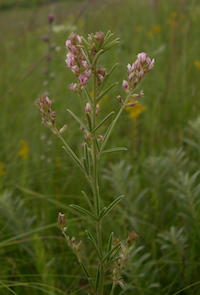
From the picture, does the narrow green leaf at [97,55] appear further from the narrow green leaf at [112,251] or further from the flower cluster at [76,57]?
the narrow green leaf at [112,251]

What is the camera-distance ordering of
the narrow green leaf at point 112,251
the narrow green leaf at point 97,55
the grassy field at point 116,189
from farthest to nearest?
the grassy field at point 116,189 < the narrow green leaf at point 112,251 < the narrow green leaf at point 97,55

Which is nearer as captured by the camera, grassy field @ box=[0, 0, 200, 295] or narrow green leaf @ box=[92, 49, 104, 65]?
narrow green leaf @ box=[92, 49, 104, 65]

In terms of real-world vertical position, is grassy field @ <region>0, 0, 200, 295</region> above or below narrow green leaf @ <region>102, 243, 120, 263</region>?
below

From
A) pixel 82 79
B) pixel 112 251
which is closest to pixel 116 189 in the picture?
pixel 112 251

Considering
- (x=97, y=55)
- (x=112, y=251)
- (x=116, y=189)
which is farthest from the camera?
(x=116, y=189)

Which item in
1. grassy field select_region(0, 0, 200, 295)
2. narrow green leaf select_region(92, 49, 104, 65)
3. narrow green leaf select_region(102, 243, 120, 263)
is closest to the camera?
narrow green leaf select_region(92, 49, 104, 65)

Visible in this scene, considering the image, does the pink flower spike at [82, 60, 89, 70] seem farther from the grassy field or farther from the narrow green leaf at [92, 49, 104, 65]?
the grassy field

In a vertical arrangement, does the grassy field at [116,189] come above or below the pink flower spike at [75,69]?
below

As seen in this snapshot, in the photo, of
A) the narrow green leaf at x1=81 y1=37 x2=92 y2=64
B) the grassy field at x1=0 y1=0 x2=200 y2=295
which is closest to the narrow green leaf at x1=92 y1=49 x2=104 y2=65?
the narrow green leaf at x1=81 y1=37 x2=92 y2=64

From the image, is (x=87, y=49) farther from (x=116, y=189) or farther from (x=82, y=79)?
(x=116, y=189)

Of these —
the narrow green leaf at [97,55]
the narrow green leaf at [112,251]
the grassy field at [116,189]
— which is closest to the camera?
the narrow green leaf at [97,55]

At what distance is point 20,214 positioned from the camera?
1.51 meters

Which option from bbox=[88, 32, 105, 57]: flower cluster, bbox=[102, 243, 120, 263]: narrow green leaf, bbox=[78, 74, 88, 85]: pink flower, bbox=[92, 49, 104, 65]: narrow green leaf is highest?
bbox=[88, 32, 105, 57]: flower cluster

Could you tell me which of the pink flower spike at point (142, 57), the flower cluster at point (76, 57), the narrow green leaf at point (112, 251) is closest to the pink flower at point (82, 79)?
the flower cluster at point (76, 57)
